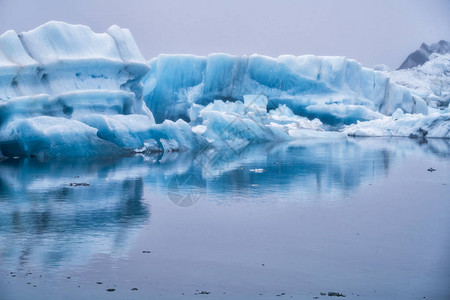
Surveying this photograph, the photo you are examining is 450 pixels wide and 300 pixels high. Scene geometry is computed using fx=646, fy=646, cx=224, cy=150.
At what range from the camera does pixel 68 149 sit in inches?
637

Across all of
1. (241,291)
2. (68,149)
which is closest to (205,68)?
(68,149)

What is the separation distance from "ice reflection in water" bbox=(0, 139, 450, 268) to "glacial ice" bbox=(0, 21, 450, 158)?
90 centimetres

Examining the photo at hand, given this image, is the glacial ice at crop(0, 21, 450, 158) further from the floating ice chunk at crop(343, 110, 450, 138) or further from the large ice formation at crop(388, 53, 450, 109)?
the large ice formation at crop(388, 53, 450, 109)

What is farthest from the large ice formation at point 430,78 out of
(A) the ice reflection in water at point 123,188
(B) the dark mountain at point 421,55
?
(A) the ice reflection in water at point 123,188

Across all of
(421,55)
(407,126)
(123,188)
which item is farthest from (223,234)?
(421,55)

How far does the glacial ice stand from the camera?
16172mm

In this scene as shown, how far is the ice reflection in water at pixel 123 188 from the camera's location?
6.38 meters

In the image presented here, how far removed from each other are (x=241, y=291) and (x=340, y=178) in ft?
25.2

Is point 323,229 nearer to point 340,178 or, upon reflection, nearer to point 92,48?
point 340,178

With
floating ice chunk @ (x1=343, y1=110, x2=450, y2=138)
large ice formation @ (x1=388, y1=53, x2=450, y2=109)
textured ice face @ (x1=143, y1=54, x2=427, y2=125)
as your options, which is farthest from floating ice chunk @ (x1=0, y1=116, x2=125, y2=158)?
large ice formation @ (x1=388, y1=53, x2=450, y2=109)

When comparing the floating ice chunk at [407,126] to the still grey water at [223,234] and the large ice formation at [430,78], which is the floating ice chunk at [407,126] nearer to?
the large ice formation at [430,78]

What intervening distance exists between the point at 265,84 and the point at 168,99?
438 centimetres

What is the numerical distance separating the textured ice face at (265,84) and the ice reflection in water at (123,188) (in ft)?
26.3

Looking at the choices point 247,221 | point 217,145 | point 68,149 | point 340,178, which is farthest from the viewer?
point 217,145
